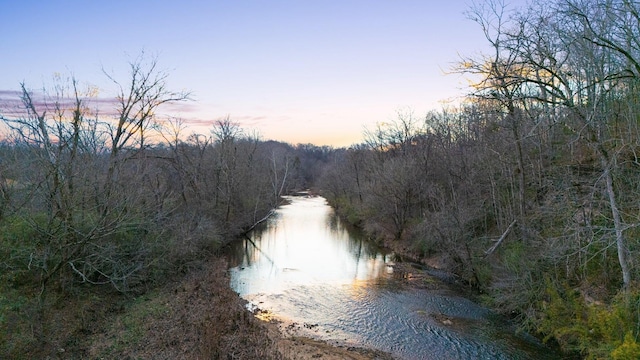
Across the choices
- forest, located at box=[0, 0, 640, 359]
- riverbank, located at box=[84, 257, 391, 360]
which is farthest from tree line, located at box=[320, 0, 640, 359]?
riverbank, located at box=[84, 257, 391, 360]

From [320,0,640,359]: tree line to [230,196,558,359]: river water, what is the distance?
4.41 ft

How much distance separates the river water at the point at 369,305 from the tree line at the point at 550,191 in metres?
1.34

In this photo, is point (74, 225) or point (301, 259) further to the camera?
point (301, 259)

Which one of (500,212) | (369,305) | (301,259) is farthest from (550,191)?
(301,259)

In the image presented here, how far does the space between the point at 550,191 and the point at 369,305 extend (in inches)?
369

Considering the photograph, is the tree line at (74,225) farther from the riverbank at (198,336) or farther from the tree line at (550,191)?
the tree line at (550,191)

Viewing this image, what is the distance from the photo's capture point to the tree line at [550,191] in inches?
392

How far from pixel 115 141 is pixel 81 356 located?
10019 mm

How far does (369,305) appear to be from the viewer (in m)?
16.2

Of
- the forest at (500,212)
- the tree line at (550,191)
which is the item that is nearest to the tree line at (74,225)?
the forest at (500,212)

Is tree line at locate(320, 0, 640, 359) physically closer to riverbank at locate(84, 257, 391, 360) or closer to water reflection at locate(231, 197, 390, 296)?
water reflection at locate(231, 197, 390, 296)

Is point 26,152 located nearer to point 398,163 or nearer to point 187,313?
point 187,313

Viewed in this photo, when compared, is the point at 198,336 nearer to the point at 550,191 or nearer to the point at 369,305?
the point at 369,305

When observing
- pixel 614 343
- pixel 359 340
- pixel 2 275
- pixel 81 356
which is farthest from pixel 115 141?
pixel 614 343
